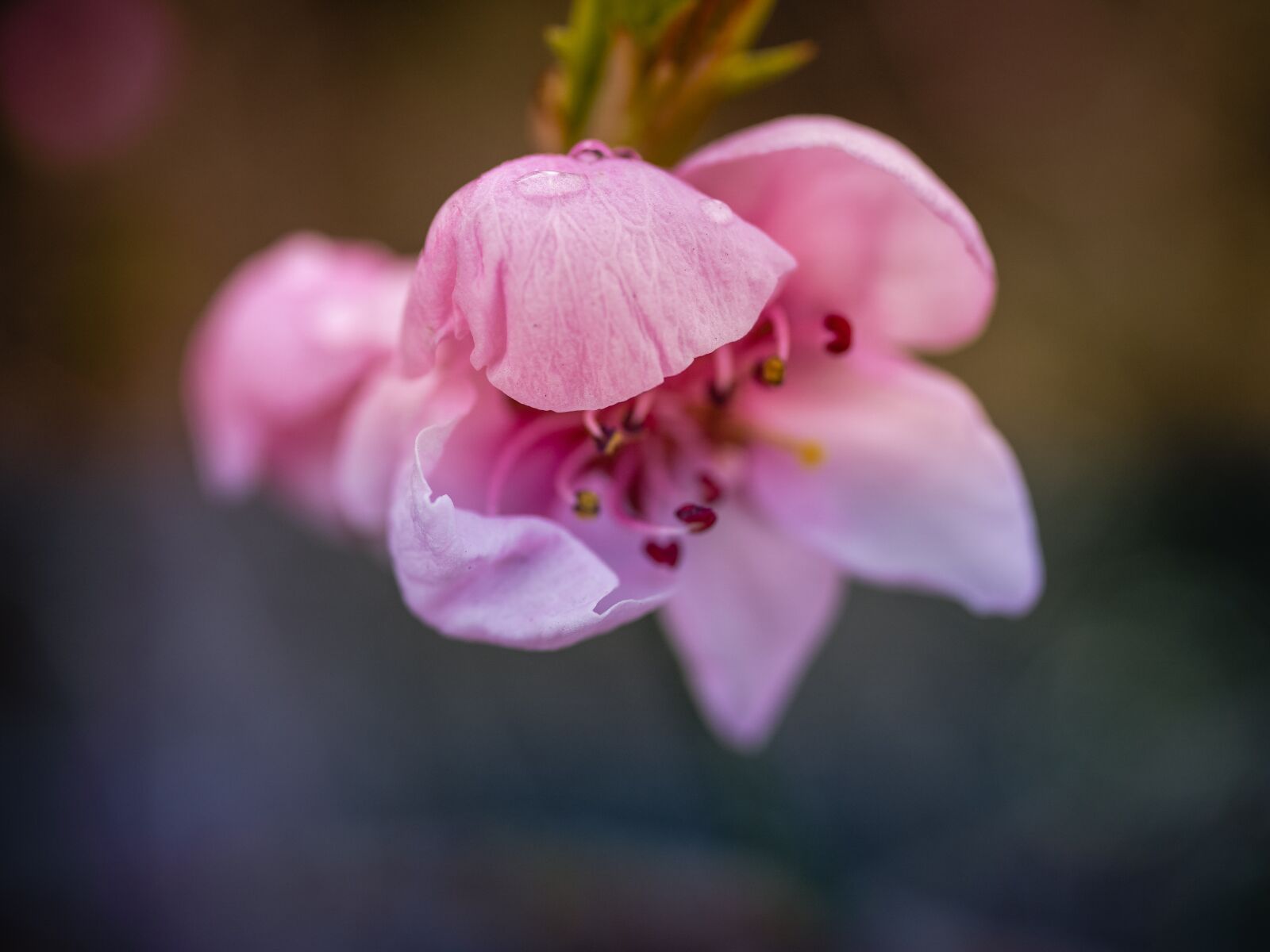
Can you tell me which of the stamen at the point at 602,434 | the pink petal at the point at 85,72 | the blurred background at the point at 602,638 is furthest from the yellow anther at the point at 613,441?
the pink petal at the point at 85,72

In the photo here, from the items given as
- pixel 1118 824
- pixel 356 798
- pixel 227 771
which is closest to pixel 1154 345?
pixel 1118 824

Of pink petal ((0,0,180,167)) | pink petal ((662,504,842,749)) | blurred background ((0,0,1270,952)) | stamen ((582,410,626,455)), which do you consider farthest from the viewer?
pink petal ((0,0,180,167))

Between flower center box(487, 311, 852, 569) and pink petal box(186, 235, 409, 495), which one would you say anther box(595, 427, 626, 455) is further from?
pink petal box(186, 235, 409, 495)

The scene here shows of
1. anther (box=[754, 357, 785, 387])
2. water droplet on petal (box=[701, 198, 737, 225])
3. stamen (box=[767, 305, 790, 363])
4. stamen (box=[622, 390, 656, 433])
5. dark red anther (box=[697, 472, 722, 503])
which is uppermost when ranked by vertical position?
water droplet on petal (box=[701, 198, 737, 225])

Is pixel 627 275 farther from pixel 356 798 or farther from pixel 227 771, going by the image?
pixel 227 771

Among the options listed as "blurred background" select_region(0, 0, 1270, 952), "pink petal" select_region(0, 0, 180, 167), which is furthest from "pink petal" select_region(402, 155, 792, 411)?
"pink petal" select_region(0, 0, 180, 167)

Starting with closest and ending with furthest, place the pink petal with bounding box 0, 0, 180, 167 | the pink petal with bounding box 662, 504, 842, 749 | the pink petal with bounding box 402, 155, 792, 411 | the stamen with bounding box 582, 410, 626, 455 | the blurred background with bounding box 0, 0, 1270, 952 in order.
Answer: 1. the pink petal with bounding box 402, 155, 792, 411
2. the stamen with bounding box 582, 410, 626, 455
3. the pink petal with bounding box 662, 504, 842, 749
4. the blurred background with bounding box 0, 0, 1270, 952
5. the pink petal with bounding box 0, 0, 180, 167

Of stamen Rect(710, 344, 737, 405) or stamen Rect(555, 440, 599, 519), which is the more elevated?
stamen Rect(710, 344, 737, 405)
